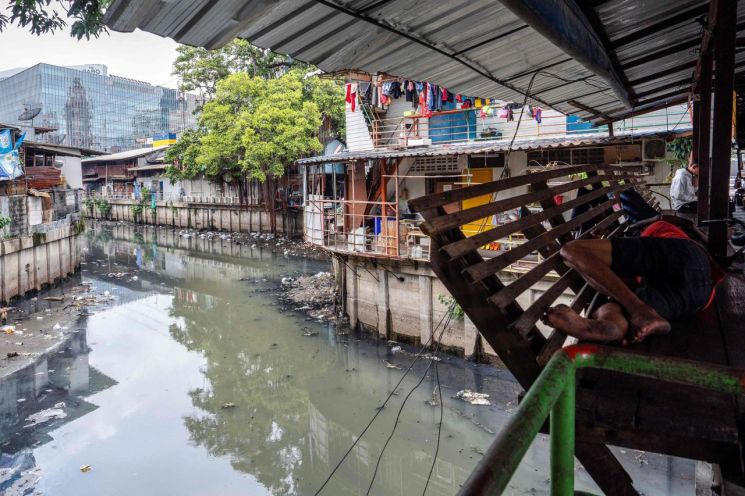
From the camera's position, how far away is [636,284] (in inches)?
98.0

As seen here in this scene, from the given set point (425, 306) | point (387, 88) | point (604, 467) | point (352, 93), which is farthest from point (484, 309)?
point (352, 93)

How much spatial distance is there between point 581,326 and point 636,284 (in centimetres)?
71

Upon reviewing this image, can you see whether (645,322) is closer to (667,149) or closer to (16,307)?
(667,149)

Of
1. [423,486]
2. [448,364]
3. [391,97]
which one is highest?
[391,97]

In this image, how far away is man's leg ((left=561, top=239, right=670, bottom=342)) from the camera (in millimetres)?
2045

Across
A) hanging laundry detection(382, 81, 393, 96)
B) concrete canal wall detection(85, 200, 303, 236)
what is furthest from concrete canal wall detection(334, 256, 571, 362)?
concrete canal wall detection(85, 200, 303, 236)

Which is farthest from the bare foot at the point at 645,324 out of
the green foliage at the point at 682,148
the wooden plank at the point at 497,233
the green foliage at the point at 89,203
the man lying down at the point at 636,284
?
the green foliage at the point at 89,203

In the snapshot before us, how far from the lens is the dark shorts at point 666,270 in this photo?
2258 millimetres

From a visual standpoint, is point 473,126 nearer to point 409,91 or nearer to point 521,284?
point 409,91

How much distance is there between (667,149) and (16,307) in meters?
21.6

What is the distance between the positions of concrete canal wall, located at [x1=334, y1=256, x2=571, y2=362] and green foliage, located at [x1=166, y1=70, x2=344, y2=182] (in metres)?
12.4

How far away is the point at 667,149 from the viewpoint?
39.5ft

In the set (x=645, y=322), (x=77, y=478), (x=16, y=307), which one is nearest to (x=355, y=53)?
Result: (x=645, y=322)

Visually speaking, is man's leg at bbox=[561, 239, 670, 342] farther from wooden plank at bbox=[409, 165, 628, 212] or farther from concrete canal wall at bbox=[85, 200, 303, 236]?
concrete canal wall at bbox=[85, 200, 303, 236]
